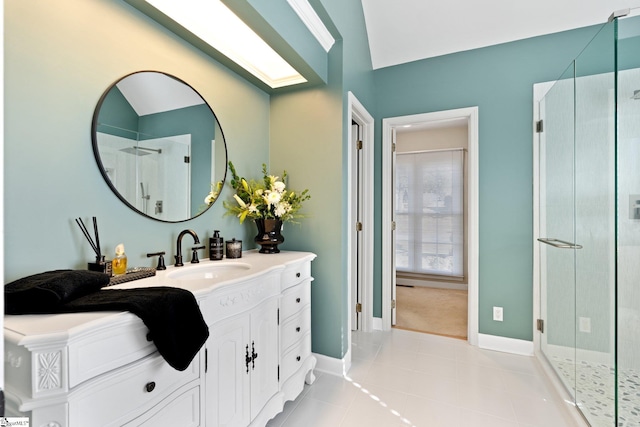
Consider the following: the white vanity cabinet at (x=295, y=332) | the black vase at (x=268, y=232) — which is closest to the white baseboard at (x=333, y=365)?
the white vanity cabinet at (x=295, y=332)

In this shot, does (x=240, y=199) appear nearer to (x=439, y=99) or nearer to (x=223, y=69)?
(x=223, y=69)

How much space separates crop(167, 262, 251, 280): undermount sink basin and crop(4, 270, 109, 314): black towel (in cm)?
48

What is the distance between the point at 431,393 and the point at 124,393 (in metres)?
1.86

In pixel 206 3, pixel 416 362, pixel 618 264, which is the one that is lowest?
pixel 416 362

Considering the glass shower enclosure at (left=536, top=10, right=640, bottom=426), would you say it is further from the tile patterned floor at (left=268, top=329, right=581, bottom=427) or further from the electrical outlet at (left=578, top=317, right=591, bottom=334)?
the tile patterned floor at (left=268, top=329, right=581, bottom=427)

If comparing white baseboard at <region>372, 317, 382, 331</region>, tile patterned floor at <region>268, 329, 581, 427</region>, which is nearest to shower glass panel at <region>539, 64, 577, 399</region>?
tile patterned floor at <region>268, 329, 581, 427</region>

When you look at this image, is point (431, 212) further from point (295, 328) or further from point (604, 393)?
point (295, 328)

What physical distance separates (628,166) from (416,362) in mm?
1894

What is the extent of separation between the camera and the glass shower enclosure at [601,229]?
58.6 inches

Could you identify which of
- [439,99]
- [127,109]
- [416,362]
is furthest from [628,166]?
[127,109]

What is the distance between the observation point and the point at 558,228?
216cm

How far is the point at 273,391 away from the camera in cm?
162

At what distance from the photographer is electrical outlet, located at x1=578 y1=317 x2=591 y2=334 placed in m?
1.73

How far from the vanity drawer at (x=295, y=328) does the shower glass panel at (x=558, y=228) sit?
5.73 feet
